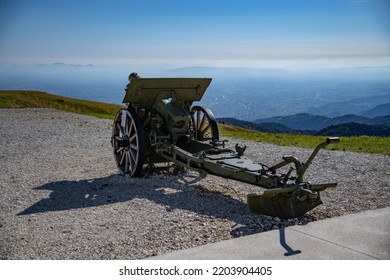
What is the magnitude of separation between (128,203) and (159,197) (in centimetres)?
70

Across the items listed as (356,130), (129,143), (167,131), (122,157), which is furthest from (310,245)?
(356,130)

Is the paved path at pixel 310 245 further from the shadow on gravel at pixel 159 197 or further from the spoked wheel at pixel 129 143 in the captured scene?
the spoked wheel at pixel 129 143

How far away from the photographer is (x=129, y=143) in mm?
10617

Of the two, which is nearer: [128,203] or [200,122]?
[128,203]

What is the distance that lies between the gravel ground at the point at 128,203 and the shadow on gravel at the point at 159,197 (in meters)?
0.02

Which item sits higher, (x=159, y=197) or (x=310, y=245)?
(x=310, y=245)

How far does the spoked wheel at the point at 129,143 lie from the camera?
10.1m

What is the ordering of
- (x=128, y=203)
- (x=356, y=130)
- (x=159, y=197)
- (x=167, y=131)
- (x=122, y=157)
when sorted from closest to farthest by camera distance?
(x=128, y=203)
(x=159, y=197)
(x=167, y=131)
(x=122, y=157)
(x=356, y=130)

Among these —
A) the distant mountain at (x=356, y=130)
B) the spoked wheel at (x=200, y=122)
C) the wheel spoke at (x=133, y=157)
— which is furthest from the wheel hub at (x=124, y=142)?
the distant mountain at (x=356, y=130)

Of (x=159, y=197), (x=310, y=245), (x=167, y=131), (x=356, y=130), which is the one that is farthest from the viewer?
(x=356, y=130)

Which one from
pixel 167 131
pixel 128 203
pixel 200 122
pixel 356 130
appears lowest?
pixel 356 130

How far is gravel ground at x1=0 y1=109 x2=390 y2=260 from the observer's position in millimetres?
6289

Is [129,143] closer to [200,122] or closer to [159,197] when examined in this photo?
[200,122]

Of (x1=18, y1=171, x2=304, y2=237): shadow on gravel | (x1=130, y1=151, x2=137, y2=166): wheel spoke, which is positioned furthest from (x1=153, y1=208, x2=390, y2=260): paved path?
(x1=130, y1=151, x2=137, y2=166): wheel spoke
